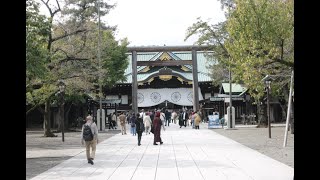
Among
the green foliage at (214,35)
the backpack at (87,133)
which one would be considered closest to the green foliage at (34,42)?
the backpack at (87,133)

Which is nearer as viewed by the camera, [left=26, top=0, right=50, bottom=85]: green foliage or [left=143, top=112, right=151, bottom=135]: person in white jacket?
[left=26, top=0, right=50, bottom=85]: green foliage

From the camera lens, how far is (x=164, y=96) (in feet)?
193

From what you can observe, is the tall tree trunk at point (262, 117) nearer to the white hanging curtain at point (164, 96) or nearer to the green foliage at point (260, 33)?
the green foliage at point (260, 33)

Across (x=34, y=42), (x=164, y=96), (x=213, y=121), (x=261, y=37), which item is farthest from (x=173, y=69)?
(x=34, y=42)

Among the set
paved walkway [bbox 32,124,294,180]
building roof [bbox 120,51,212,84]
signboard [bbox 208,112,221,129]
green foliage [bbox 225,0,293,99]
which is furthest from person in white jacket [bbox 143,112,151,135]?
building roof [bbox 120,51,212,84]

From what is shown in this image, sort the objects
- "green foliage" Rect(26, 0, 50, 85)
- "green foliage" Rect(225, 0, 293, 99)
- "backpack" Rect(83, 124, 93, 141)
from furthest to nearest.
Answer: "green foliage" Rect(225, 0, 293, 99) < "green foliage" Rect(26, 0, 50, 85) < "backpack" Rect(83, 124, 93, 141)

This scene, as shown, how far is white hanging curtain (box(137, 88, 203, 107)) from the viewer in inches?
2318

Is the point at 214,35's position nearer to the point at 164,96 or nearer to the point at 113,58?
the point at 113,58

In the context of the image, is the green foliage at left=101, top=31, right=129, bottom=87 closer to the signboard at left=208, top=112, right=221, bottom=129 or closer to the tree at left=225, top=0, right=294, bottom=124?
the signboard at left=208, top=112, right=221, bottom=129

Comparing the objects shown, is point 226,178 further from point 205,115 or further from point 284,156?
point 205,115

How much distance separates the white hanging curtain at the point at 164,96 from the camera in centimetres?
5888

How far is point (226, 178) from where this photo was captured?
11.3m
